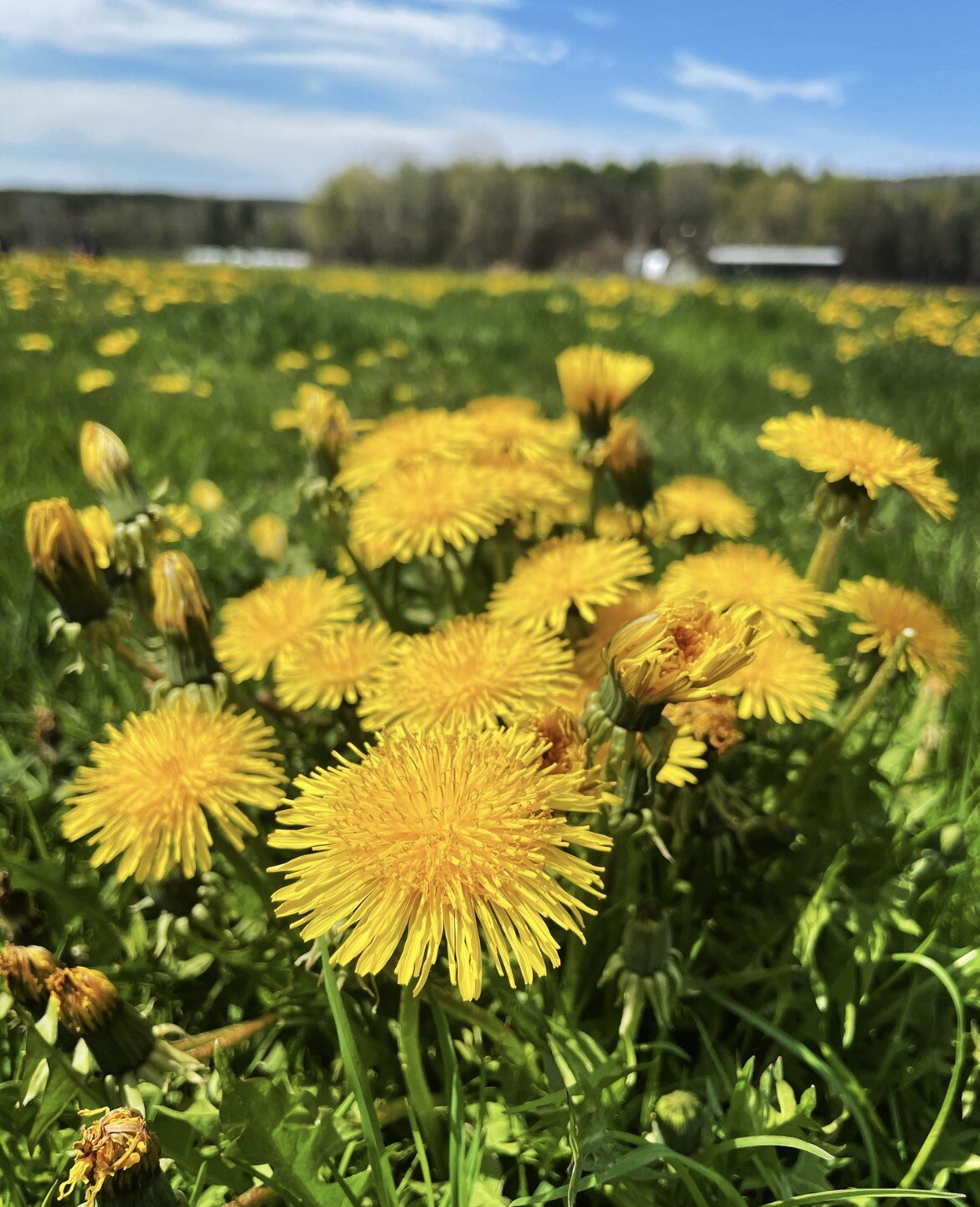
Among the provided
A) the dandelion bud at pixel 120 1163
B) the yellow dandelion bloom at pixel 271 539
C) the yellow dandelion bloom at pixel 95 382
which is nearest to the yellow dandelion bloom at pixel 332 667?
the dandelion bud at pixel 120 1163

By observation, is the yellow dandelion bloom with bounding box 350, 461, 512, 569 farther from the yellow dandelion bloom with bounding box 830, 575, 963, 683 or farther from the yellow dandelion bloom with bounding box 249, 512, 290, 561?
the yellow dandelion bloom with bounding box 249, 512, 290, 561

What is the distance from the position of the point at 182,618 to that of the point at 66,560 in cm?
20

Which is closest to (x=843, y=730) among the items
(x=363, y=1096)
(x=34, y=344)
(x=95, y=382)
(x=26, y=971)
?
(x=363, y=1096)

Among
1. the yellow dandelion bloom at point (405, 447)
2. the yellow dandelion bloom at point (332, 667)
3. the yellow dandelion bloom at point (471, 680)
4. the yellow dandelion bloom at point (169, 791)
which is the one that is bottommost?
the yellow dandelion bloom at point (169, 791)

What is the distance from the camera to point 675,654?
0.77 meters

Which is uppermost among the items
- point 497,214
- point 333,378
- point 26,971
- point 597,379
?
point 497,214

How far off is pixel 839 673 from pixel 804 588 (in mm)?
657

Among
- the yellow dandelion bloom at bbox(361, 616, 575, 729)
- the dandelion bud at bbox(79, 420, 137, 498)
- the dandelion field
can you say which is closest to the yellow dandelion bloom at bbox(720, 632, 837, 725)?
the dandelion field

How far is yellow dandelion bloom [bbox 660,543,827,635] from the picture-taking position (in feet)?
3.47

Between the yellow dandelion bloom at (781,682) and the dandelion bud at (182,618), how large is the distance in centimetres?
72

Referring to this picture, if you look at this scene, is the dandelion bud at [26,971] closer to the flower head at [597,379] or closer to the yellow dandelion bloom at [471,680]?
the yellow dandelion bloom at [471,680]

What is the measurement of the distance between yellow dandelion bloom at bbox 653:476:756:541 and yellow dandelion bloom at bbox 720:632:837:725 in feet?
1.29

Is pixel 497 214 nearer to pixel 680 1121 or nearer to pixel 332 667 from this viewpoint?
pixel 332 667

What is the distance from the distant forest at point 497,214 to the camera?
40.8 metres
